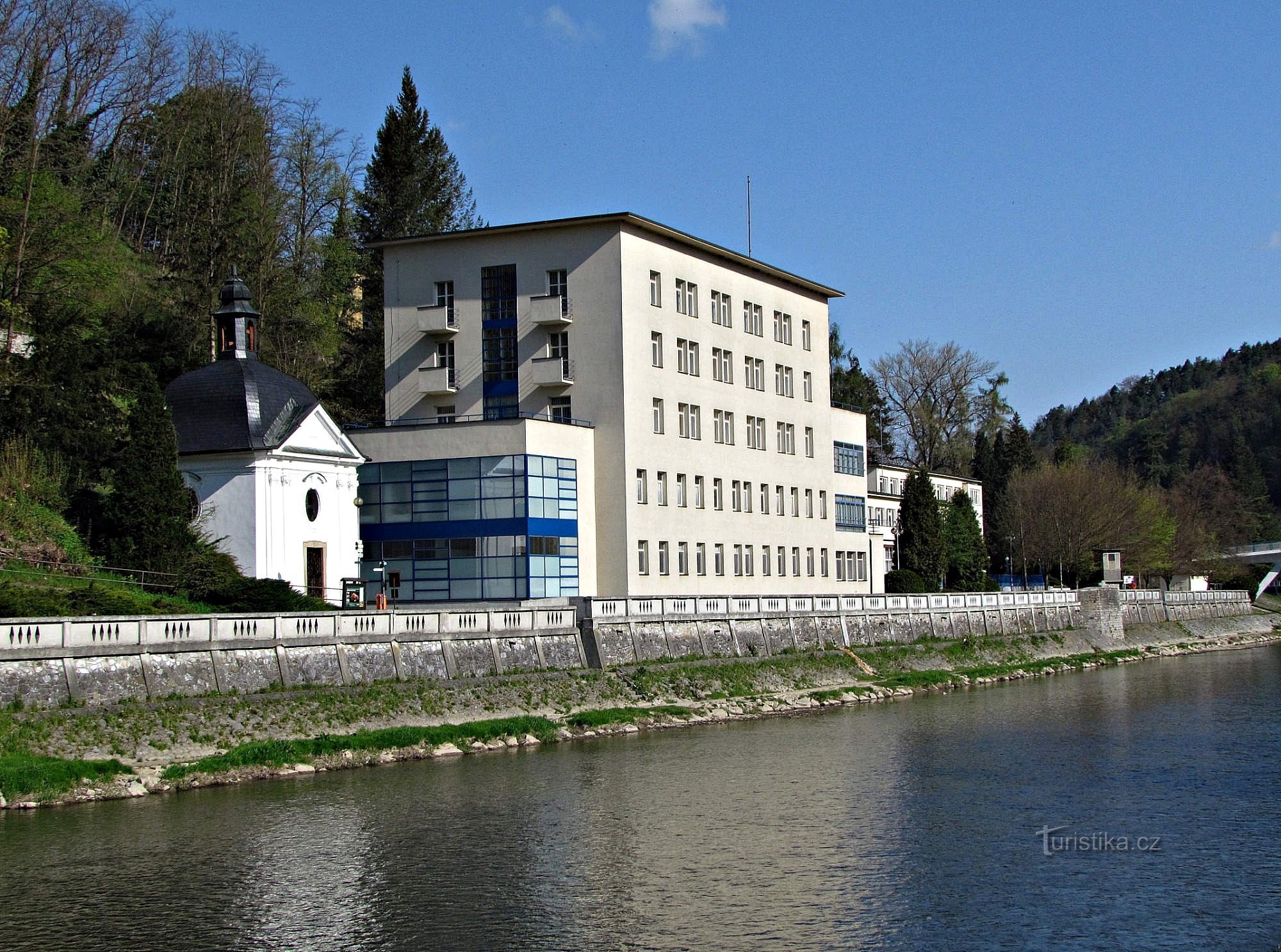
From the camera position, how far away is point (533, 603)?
5216 cm

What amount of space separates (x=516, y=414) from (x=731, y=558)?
14.1 metres

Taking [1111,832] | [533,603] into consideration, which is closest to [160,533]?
[533,603]

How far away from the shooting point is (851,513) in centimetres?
9175

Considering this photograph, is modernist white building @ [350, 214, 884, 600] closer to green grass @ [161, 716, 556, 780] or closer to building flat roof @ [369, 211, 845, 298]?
building flat roof @ [369, 211, 845, 298]

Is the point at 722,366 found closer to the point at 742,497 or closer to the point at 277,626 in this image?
the point at 742,497

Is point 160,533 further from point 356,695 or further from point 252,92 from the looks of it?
point 252,92

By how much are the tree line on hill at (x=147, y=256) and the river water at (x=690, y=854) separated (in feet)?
66.3

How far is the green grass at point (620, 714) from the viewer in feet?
143

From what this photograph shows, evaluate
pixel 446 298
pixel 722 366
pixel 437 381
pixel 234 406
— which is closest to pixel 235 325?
pixel 234 406

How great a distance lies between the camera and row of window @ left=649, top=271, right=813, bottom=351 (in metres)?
70.6

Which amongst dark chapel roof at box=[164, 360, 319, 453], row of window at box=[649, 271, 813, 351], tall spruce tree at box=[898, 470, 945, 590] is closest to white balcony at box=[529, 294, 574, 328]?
row of window at box=[649, 271, 813, 351]

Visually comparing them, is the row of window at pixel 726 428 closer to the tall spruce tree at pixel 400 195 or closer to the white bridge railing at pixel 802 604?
the white bridge railing at pixel 802 604

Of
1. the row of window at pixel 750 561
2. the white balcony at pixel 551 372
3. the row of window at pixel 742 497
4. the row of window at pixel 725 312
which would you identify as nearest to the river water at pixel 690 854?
the row of window at pixel 750 561

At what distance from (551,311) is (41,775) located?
41971mm
